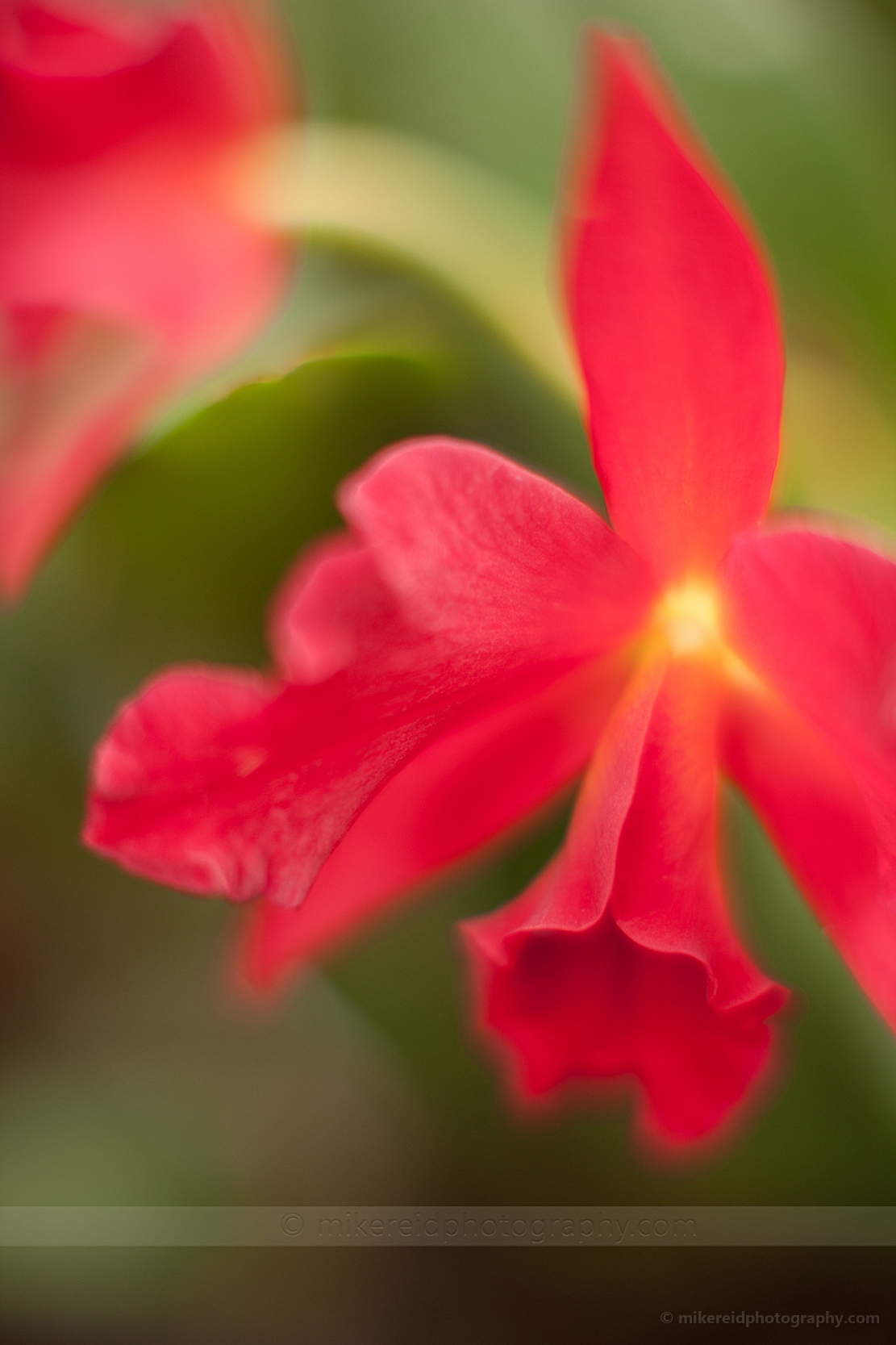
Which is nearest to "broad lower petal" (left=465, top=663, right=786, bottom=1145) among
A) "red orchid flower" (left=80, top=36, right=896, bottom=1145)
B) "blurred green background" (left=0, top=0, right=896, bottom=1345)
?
"red orchid flower" (left=80, top=36, right=896, bottom=1145)

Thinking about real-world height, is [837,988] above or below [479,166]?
below

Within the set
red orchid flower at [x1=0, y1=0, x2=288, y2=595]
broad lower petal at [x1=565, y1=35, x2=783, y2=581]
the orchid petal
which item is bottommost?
the orchid petal

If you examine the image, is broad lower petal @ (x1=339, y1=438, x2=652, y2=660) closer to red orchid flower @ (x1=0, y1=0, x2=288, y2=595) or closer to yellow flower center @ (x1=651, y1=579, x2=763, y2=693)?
yellow flower center @ (x1=651, y1=579, x2=763, y2=693)

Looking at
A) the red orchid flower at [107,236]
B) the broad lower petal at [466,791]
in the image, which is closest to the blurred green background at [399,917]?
the red orchid flower at [107,236]

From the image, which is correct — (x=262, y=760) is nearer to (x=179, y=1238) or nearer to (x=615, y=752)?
(x=615, y=752)

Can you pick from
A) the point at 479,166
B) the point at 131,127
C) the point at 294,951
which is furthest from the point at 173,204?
the point at 294,951

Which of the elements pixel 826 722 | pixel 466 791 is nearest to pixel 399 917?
pixel 466 791
